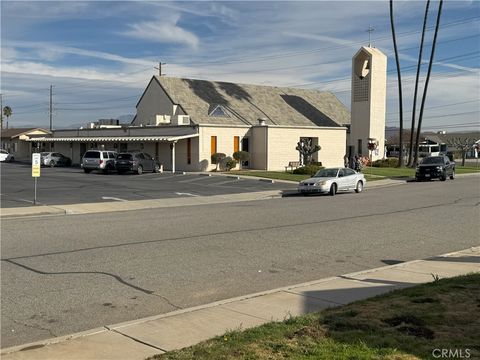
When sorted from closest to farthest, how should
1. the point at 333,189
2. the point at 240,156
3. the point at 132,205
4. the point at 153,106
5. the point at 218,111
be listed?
1. the point at 132,205
2. the point at 333,189
3. the point at 240,156
4. the point at 218,111
5. the point at 153,106

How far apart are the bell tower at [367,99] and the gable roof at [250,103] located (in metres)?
2.66

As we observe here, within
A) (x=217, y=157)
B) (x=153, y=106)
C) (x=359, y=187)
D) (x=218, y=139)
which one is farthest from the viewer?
(x=153, y=106)

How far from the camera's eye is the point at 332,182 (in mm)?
27516

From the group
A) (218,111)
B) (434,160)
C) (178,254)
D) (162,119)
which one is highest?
(218,111)

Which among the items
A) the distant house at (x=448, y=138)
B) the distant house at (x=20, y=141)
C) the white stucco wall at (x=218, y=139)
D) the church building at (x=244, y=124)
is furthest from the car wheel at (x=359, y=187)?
the distant house at (x=448, y=138)

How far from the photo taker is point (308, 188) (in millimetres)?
27500

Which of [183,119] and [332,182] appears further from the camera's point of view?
[183,119]

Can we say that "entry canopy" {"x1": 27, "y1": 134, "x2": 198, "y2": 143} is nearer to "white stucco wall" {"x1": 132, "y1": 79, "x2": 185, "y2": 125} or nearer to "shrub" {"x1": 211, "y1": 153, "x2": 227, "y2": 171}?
"shrub" {"x1": 211, "y1": 153, "x2": 227, "y2": 171}

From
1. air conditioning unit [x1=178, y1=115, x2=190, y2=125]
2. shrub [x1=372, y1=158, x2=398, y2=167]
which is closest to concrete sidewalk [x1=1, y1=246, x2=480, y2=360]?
air conditioning unit [x1=178, y1=115, x2=190, y2=125]

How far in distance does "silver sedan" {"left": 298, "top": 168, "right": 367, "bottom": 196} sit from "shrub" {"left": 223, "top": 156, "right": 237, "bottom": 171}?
14.6m

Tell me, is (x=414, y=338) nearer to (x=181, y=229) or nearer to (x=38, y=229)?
(x=181, y=229)

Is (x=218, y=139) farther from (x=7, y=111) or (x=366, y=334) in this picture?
(x=7, y=111)

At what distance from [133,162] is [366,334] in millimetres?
36092

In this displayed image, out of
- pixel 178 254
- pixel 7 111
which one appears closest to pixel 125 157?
pixel 178 254
